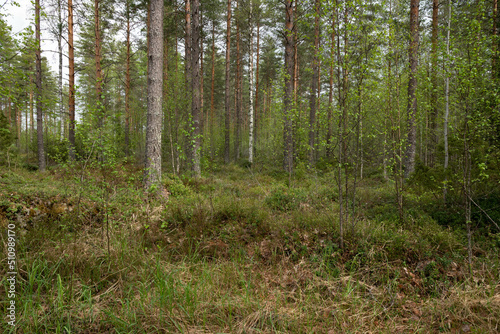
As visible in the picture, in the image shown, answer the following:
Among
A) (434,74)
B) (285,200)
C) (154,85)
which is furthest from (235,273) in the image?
(434,74)

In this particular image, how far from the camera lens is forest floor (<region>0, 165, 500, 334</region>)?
6.78 ft

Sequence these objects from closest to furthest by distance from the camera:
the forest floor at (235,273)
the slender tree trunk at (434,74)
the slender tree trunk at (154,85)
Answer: the forest floor at (235,273) → the slender tree trunk at (434,74) → the slender tree trunk at (154,85)

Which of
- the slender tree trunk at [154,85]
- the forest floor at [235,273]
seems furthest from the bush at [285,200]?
the slender tree trunk at [154,85]

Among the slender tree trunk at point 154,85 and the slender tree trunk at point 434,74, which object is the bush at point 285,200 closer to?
the slender tree trunk at point 154,85

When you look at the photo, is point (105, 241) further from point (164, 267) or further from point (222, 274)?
point (222, 274)

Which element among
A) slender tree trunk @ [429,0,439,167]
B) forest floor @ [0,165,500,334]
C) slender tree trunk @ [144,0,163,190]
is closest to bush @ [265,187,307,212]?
forest floor @ [0,165,500,334]

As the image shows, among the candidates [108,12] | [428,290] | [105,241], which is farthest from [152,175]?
[108,12]

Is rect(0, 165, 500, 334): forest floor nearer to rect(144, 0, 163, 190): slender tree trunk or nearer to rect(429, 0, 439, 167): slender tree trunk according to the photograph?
rect(144, 0, 163, 190): slender tree trunk

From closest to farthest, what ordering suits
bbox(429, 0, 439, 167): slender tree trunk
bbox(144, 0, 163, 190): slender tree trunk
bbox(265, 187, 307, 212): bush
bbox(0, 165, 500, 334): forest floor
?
bbox(0, 165, 500, 334): forest floor, bbox(429, 0, 439, 167): slender tree trunk, bbox(144, 0, 163, 190): slender tree trunk, bbox(265, 187, 307, 212): bush

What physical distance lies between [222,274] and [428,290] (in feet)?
9.03

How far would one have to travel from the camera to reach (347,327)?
213 centimetres

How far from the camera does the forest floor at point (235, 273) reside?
2066mm

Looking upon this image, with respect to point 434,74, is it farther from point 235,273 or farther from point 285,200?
point 235,273

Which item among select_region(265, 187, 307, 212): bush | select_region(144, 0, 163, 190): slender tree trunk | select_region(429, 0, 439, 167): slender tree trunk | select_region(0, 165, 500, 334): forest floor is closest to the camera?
select_region(0, 165, 500, 334): forest floor
